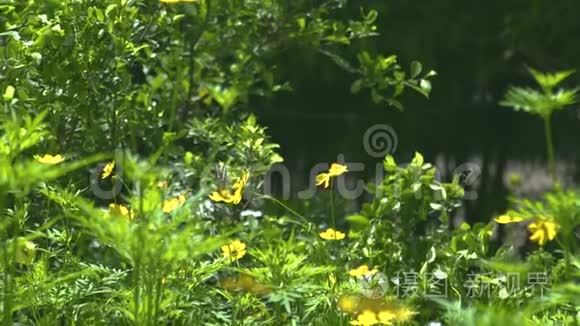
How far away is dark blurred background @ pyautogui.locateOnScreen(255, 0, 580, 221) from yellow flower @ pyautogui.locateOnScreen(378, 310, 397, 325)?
2563 millimetres

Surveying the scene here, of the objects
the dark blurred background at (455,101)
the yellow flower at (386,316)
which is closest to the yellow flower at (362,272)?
the yellow flower at (386,316)

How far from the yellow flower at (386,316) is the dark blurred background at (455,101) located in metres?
2.56

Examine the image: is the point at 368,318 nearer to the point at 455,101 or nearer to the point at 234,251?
the point at 234,251

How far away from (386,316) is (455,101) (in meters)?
3.27

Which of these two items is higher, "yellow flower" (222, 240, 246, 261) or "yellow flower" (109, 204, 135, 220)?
"yellow flower" (109, 204, 135, 220)

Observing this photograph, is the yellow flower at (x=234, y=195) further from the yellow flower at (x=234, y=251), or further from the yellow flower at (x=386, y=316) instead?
the yellow flower at (x=386, y=316)

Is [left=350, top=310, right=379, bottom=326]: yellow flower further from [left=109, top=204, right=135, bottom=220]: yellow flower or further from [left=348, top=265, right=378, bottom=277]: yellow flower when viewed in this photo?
[left=109, top=204, right=135, bottom=220]: yellow flower

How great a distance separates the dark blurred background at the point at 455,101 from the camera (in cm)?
459

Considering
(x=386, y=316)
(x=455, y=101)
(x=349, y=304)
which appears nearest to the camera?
(x=386, y=316)

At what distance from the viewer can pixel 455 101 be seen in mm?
5023

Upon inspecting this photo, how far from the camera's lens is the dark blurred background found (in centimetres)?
459

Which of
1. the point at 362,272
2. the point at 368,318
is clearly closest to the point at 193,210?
the point at 362,272

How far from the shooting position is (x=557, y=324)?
2.04 meters

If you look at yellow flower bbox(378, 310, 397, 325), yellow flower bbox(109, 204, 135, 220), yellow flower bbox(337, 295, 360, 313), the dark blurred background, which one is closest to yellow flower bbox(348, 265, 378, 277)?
yellow flower bbox(337, 295, 360, 313)
